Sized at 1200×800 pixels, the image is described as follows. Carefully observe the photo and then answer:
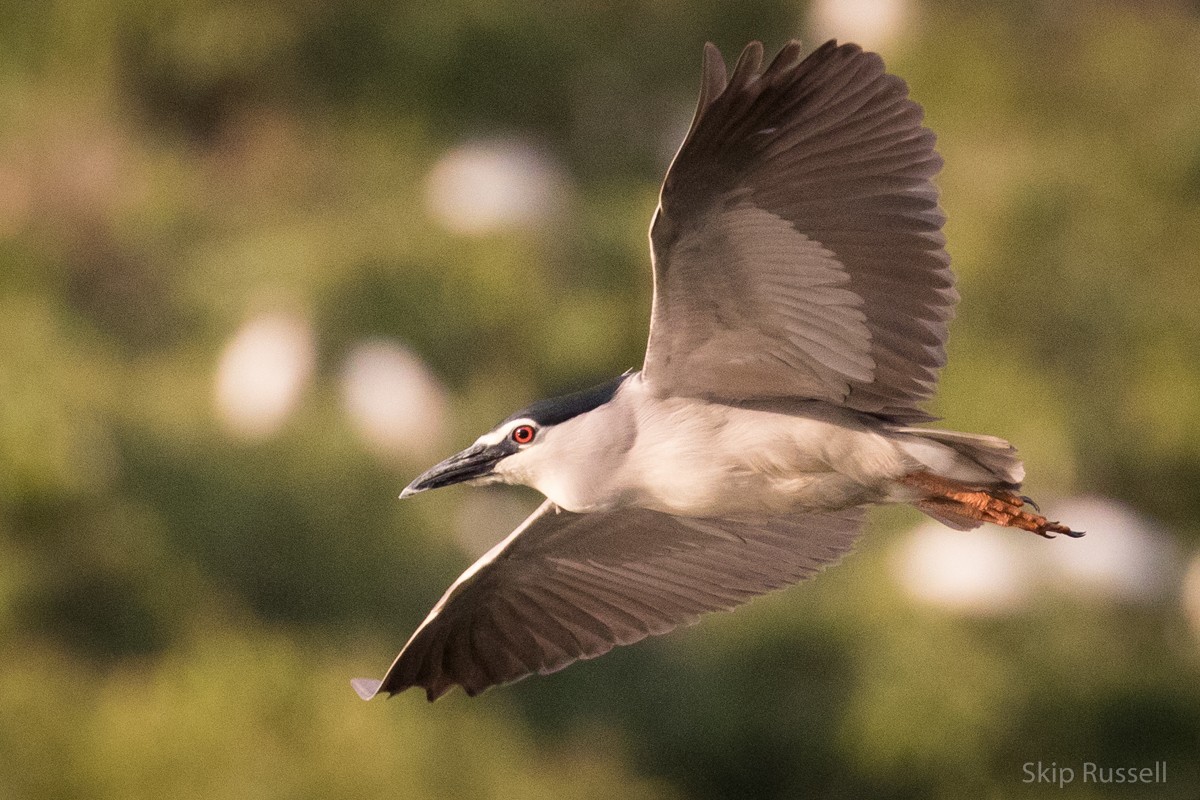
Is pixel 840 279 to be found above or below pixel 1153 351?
above

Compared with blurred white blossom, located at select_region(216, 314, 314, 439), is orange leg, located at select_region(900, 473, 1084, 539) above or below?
above

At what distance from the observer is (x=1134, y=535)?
31.7 ft

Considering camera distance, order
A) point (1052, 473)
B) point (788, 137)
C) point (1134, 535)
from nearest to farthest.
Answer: point (788, 137) < point (1052, 473) < point (1134, 535)

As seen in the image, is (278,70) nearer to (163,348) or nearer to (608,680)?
(163,348)

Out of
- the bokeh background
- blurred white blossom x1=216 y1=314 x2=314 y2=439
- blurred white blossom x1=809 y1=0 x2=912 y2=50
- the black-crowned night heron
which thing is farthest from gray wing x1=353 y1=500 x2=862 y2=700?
blurred white blossom x1=809 y1=0 x2=912 y2=50

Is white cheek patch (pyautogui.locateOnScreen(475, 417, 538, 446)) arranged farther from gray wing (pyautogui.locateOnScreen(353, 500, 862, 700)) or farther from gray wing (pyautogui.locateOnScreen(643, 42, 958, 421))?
gray wing (pyautogui.locateOnScreen(353, 500, 862, 700))

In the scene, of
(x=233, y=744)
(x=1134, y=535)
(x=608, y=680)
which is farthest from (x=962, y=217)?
(x=233, y=744)

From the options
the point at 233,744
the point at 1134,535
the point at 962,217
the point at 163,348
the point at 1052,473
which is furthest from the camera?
the point at 163,348

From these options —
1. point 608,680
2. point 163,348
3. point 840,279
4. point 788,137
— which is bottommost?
point 608,680

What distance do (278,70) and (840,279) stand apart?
467 inches

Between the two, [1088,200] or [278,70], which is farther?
[278,70]

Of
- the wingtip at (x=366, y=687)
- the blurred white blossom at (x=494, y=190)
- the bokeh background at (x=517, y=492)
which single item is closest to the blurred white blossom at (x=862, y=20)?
the bokeh background at (x=517, y=492)

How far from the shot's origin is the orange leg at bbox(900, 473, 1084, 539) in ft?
10.2

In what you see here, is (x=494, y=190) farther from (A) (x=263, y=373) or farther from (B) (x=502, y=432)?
(B) (x=502, y=432)
